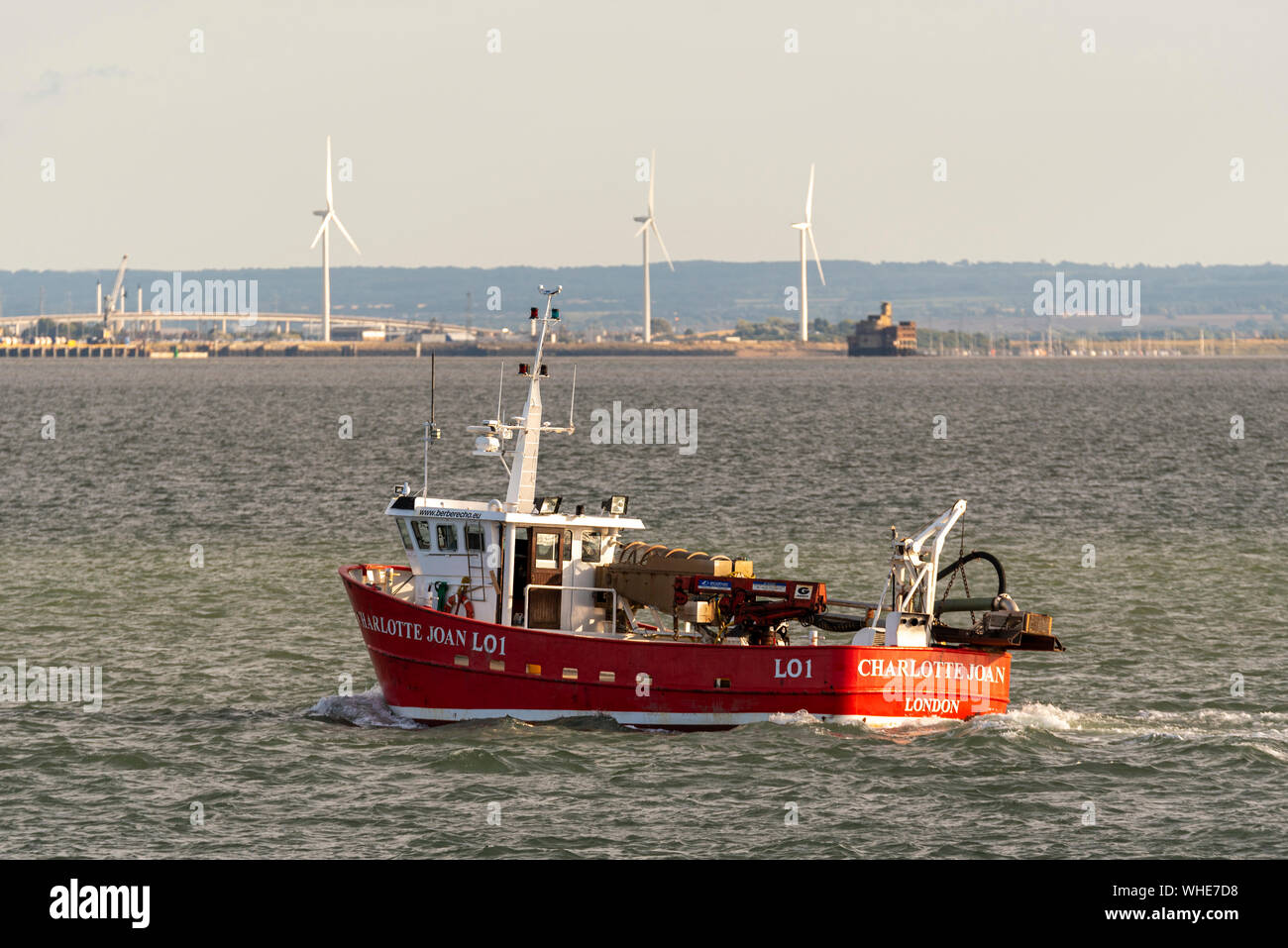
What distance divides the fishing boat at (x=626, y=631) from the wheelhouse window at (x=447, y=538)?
3cm

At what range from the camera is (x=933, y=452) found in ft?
312

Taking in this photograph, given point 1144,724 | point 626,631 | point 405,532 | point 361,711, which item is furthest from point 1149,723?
point 361,711

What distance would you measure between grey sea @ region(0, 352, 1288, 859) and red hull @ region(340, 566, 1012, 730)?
494 mm

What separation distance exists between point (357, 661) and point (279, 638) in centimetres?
356

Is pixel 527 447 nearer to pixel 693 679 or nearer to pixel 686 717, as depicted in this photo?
pixel 693 679

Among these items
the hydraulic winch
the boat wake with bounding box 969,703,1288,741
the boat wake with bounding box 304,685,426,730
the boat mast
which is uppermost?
the boat mast

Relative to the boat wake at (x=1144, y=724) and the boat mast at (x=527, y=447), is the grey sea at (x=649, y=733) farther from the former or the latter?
the boat mast at (x=527, y=447)

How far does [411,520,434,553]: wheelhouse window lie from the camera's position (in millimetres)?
31094

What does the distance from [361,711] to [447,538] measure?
3778 mm

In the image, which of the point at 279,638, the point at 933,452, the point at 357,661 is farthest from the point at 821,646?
the point at 933,452

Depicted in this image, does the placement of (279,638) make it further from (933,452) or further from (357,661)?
(933,452)

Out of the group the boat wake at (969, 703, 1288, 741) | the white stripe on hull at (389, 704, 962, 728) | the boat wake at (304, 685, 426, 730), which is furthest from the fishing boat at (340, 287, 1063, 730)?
the boat wake at (969, 703, 1288, 741)

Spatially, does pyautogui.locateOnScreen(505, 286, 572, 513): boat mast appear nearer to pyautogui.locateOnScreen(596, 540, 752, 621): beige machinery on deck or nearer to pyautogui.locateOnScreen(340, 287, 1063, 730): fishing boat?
pyautogui.locateOnScreen(340, 287, 1063, 730): fishing boat

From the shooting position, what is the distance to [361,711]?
31047 mm
